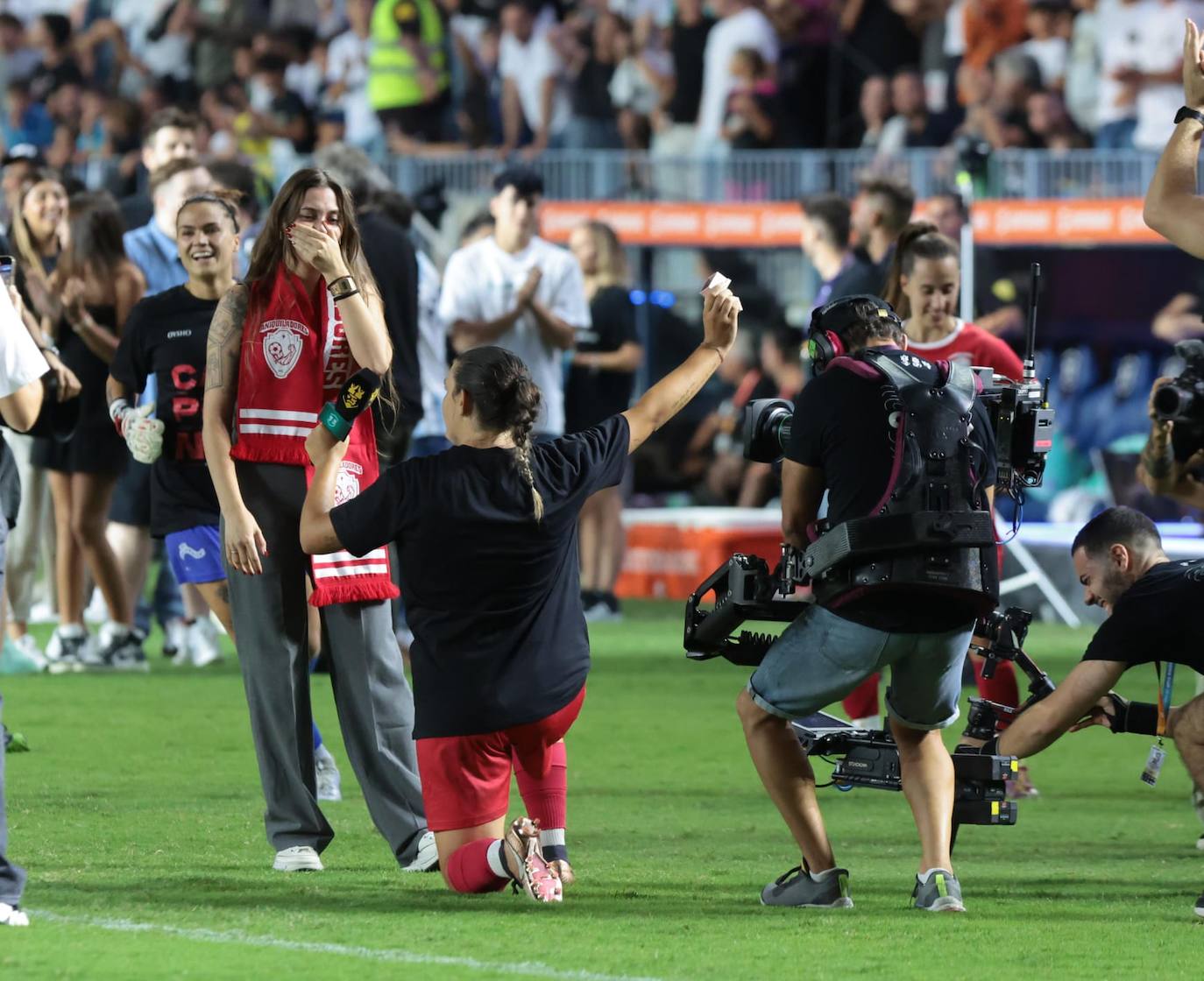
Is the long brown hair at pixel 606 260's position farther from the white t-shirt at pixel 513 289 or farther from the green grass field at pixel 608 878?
the green grass field at pixel 608 878

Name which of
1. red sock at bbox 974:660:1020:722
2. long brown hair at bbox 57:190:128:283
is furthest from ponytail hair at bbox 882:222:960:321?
long brown hair at bbox 57:190:128:283

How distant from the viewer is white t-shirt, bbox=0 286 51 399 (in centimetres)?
541

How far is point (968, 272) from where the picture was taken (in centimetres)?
1326

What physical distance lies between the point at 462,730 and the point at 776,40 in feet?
49.3

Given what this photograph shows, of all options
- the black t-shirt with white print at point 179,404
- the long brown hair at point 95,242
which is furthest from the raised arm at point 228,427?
the long brown hair at point 95,242

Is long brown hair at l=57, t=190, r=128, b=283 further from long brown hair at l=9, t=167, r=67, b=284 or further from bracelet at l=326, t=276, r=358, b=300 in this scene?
bracelet at l=326, t=276, r=358, b=300

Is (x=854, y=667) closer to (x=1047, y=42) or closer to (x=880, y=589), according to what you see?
(x=880, y=589)

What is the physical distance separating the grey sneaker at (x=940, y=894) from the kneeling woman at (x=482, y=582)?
3.10 feet

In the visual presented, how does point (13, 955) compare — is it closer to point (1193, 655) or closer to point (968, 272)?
point (1193, 655)

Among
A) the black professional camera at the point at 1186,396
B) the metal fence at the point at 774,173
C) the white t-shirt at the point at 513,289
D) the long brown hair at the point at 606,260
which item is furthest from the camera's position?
the metal fence at the point at 774,173

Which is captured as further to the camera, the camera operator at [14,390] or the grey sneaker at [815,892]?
the grey sneaker at [815,892]

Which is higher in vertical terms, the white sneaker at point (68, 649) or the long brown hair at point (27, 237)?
the long brown hair at point (27, 237)

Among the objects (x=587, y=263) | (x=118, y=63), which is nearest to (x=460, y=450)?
(x=587, y=263)

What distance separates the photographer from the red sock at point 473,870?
19.8 feet
